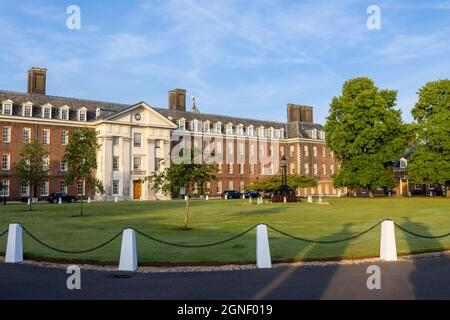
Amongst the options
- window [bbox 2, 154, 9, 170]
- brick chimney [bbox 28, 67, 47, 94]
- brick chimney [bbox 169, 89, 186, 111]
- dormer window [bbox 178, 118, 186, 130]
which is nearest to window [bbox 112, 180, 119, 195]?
window [bbox 2, 154, 9, 170]

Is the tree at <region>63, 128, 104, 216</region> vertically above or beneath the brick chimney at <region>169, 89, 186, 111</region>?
beneath

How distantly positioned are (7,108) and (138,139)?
55.9 feet

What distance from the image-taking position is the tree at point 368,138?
169ft

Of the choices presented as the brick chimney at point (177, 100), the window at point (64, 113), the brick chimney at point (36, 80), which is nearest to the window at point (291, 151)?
the brick chimney at point (177, 100)

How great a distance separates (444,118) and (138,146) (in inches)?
1552

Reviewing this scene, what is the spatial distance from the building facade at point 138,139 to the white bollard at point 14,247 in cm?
3112

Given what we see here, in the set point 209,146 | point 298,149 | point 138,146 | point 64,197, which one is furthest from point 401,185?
point 64,197

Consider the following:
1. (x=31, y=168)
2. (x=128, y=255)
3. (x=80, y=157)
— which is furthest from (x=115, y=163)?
(x=128, y=255)

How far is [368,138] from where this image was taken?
2055 inches

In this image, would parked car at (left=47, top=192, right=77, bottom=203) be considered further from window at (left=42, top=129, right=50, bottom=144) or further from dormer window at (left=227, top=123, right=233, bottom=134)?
dormer window at (left=227, top=123, right=233, bottom=134)

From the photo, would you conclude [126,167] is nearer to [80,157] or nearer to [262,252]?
[80,157]

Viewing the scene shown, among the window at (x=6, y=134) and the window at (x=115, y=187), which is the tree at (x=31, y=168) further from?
the window at (x=115, y=187)

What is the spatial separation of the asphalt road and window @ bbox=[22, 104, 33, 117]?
49.0 m

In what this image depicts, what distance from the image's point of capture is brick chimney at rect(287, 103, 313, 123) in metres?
86.4
